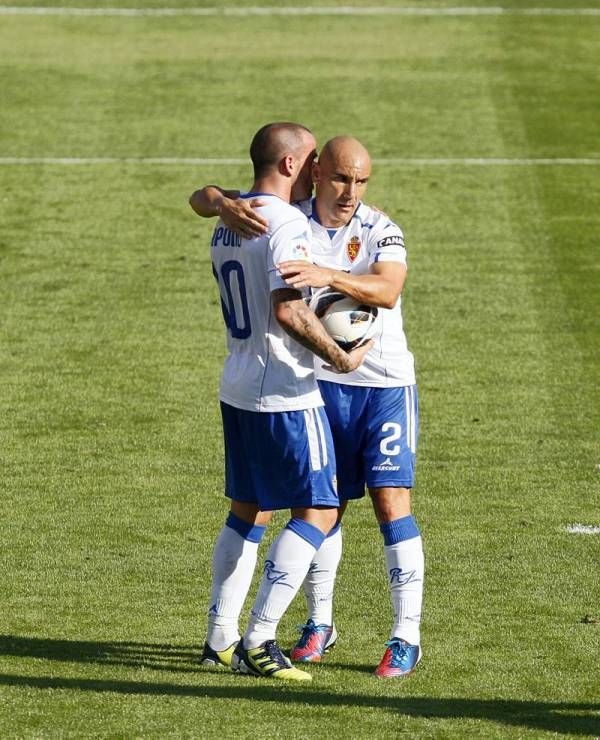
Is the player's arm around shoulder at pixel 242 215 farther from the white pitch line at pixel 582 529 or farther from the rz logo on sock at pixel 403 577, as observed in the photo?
the white pitch line at pixel 582 529

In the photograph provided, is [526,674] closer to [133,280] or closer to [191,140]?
[133,280]

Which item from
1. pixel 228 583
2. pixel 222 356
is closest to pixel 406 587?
pixel 228 583

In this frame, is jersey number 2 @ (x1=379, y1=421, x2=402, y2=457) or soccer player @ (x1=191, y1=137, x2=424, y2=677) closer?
soccer player @ (x1=191, y1=137, x2=424, y2=677)

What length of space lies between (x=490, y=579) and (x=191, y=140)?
10161 millimetres

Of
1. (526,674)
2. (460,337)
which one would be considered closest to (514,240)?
(460,337)

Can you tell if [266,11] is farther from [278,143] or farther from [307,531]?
[307,531]

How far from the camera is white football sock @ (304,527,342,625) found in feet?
19.9

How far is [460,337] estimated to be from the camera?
37.6ft

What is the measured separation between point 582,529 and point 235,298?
3069mm

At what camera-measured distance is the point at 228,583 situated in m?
5.79

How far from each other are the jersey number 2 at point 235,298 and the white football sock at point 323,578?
104 cm

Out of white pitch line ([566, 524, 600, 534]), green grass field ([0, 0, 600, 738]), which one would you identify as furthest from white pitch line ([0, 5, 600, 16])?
white pitch line ([566, 524, 600, 534])

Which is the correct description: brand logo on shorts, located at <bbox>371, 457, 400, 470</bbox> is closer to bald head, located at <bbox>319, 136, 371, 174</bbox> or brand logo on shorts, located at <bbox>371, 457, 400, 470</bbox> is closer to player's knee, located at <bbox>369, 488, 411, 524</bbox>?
player's knee, located at <bbox>369, 488, 411, 524</bbox>

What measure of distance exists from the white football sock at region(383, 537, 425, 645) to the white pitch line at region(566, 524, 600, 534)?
217cm
